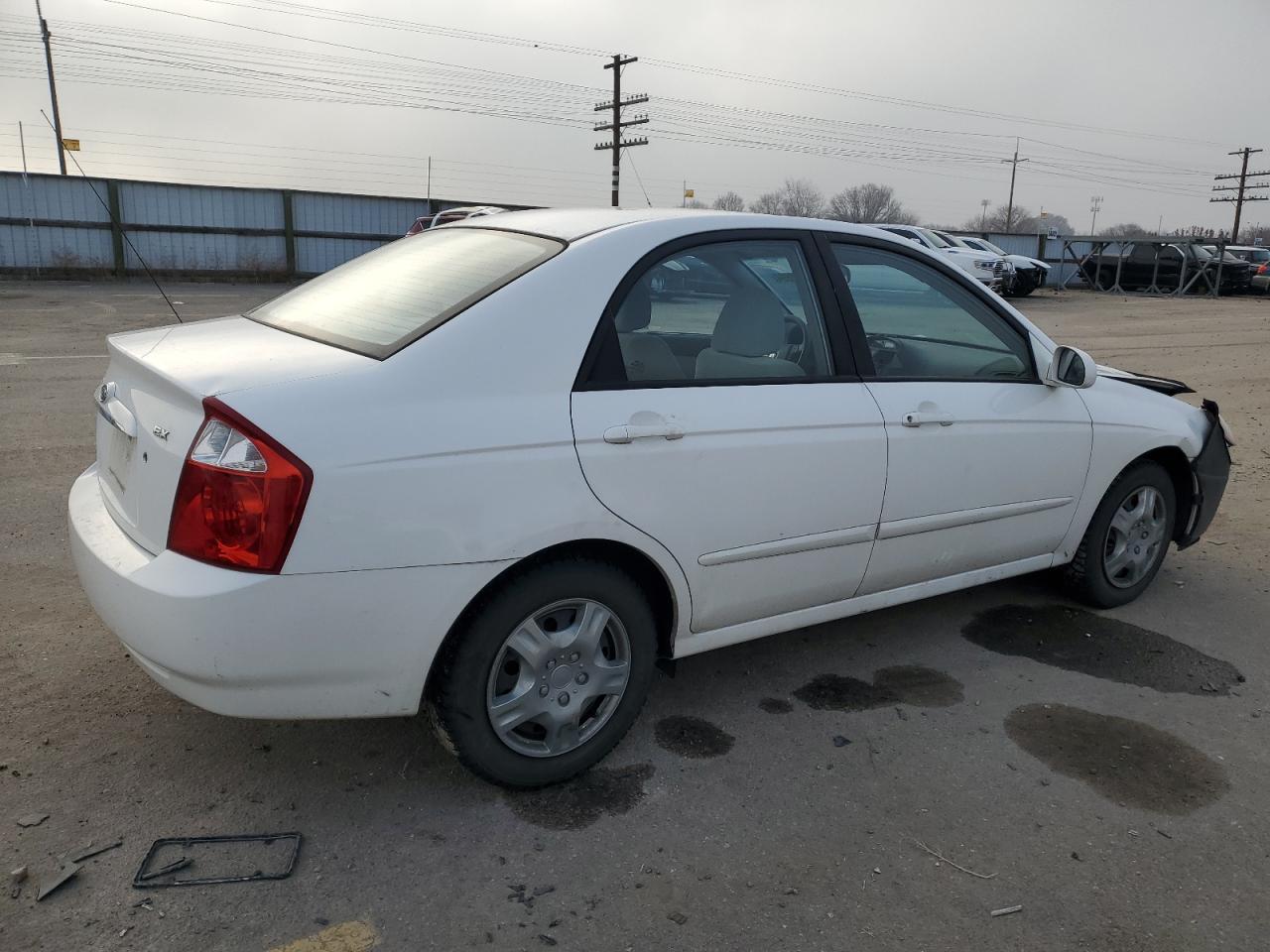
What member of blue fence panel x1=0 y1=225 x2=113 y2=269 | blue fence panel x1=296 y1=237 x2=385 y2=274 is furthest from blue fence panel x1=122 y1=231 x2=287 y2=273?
blue fence panel x1=0 y1=225 x2=113 y2=269

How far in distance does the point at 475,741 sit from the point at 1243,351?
15138 millimetres

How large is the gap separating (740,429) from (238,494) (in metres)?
1.40

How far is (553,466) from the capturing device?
102 inches

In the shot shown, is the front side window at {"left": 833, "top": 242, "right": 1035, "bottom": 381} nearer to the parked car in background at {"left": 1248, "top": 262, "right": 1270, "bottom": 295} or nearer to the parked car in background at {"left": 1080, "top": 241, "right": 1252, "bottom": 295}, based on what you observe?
the parked car in background at {"left": 1080, "top": 241, "right": 1252, "bottom": 295}

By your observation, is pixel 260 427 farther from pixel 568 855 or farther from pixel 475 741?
pixel 568 855

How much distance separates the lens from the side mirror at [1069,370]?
3.78 metres

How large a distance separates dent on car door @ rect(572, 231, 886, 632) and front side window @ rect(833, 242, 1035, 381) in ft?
0.64

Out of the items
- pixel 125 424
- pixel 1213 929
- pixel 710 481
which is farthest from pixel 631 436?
pixel 1213 929

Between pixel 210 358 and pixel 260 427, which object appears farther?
pixel 210 358

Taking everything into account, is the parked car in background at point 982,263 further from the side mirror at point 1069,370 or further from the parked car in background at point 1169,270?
the side mirror at point 1069,370

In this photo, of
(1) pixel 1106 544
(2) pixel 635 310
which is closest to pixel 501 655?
(2) pixel 635 310

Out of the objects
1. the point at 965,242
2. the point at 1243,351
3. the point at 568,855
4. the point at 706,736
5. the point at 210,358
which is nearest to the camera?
the point at 568,855

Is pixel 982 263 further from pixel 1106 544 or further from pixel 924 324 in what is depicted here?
pixel 924 324

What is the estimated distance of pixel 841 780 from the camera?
2957 millimetres
